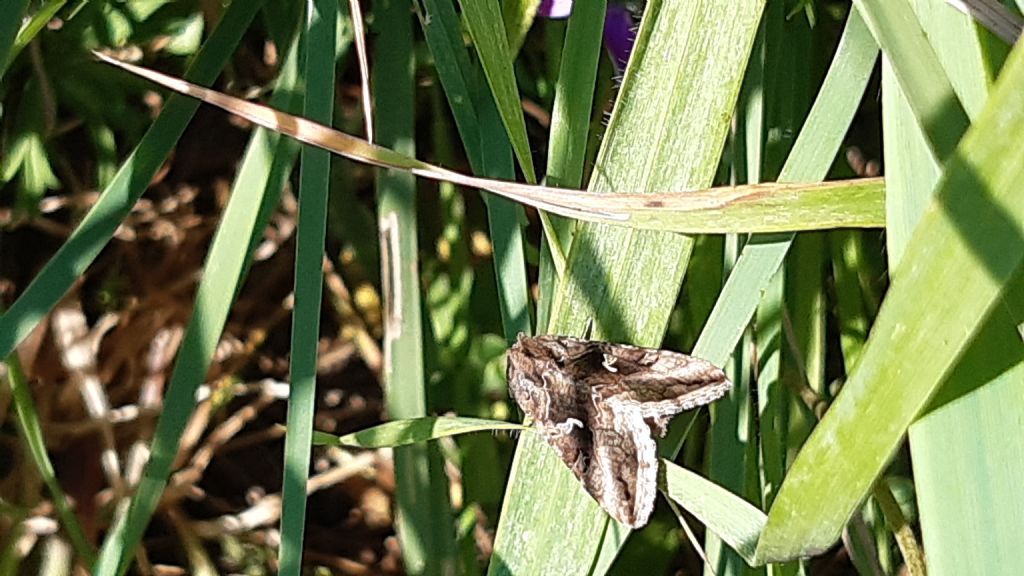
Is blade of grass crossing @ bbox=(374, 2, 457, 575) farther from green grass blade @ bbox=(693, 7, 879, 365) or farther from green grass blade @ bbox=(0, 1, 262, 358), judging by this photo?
green grass blade @ bbox=(693, 7, 879, 365)

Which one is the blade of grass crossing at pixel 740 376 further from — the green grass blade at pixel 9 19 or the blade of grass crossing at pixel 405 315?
the green grass blade at pixel 9 19

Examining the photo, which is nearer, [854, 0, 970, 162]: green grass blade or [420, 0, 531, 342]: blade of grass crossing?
[854, 0, 970, 162]: green grass blade

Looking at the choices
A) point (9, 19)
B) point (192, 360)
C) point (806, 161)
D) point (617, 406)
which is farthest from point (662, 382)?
point (9, 19)

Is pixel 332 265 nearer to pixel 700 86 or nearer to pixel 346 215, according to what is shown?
pixel 346 215

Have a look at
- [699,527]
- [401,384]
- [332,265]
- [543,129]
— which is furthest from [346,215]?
[699,527]

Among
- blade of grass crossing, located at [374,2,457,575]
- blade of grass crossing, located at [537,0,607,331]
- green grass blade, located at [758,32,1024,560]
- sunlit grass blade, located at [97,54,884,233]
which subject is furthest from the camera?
blade of grass crossing, located at [374,2,457,575]

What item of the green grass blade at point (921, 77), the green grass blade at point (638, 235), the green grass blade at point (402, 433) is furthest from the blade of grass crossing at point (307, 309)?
the green grass blade at point (921, 77)

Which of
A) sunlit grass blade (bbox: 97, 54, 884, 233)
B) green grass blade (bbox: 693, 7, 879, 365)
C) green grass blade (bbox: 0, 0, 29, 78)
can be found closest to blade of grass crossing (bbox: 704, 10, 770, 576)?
green grass blade (bbox: 693, 7, 879, 365)
